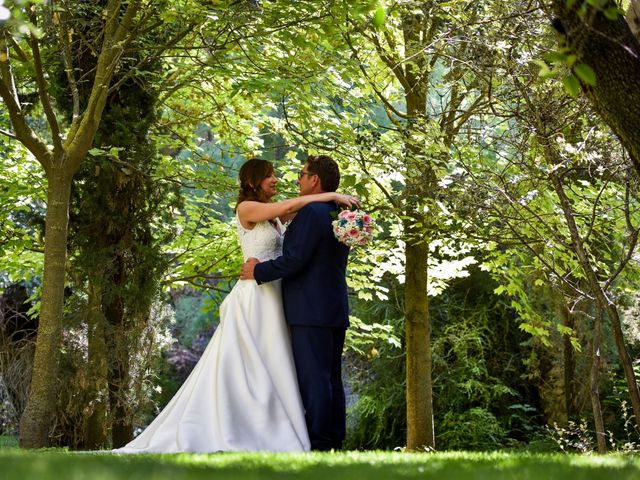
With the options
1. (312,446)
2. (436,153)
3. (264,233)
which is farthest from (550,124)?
(312,446)

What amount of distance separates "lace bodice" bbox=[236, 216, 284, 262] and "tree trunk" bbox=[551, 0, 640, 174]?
299cm

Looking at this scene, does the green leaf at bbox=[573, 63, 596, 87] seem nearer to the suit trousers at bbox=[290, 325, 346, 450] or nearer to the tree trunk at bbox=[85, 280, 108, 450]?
the suit trousers at bbox=[290, 325, 346, 450]

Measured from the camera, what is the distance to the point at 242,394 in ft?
20.3

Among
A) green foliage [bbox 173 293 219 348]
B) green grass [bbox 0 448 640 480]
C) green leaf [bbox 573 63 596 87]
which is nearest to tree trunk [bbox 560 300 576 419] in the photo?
green grass [bbox 0 448 640 480]

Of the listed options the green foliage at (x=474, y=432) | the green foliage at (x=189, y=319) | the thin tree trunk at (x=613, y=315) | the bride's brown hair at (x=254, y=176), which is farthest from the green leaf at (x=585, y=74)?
the green foliage at (x=189, y=319)

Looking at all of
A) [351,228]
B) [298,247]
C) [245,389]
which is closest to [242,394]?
[245,389]

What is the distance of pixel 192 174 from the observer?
1045cm

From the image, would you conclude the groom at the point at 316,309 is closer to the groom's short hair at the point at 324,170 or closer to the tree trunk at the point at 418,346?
→ the groom's short hair at the point at 324,170

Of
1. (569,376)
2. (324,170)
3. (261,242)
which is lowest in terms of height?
(569,376)

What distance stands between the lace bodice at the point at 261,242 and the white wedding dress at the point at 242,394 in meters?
0.25

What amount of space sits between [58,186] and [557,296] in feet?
25.0

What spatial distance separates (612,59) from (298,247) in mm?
2620

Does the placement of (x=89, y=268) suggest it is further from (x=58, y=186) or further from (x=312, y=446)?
(x=312, y=446)

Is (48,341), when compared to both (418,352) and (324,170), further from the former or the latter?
(418,352)
